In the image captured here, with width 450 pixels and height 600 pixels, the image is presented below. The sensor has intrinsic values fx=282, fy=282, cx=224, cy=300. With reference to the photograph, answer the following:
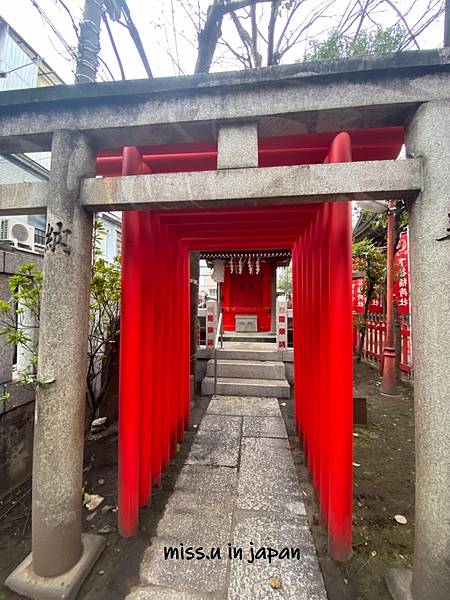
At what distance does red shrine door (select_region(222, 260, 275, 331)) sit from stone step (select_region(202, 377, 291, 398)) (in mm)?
5080

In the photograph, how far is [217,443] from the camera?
4.20 meters

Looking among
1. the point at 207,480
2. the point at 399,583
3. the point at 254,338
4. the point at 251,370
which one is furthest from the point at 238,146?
the point at 254,338

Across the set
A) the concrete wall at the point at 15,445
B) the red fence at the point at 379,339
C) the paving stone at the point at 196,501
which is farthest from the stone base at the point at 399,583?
the red fence at the point at 379,339

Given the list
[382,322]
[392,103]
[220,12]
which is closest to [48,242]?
[392,103]

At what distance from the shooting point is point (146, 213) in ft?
8.86

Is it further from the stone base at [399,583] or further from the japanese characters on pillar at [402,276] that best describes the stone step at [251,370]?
the stone base at [399,583]

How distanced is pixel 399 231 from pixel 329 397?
7.07 meters

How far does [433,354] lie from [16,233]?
15.9 ft

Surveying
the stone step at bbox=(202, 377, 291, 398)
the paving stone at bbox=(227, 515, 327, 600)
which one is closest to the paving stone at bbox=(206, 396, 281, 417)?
the stone step at bbox=(202, 377, 291, 398)

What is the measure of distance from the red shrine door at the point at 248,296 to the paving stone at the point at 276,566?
901 centimetres

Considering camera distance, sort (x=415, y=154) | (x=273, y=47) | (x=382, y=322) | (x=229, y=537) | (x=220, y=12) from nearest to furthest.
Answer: (x=415, y=154), (x=229, y=537), (x=220, y=12), (x=273, y=47), (x=382, y=322)

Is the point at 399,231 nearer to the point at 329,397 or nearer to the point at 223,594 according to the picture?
the point at 329,397

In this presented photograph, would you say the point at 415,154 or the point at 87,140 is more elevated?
the point at 87,140

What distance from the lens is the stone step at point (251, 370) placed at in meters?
6.80
